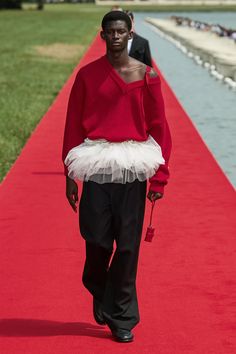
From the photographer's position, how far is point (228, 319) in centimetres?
652

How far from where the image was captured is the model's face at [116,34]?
18.5 ft

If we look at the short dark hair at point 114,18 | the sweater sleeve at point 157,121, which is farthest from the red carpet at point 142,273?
the short dark hair at point 114,18

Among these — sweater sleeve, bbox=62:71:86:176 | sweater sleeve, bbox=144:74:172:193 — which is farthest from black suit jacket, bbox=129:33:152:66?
sweater sleeve, bbox=62:71:86:176

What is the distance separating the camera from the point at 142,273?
768cm

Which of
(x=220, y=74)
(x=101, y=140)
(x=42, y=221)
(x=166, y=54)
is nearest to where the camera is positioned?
(x=101, y=140)

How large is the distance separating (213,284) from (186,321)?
3.07ft

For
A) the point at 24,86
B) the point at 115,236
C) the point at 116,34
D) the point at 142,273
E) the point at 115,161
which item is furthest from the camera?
the point at 24,86

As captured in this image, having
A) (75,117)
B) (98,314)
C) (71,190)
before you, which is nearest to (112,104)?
(75,117)

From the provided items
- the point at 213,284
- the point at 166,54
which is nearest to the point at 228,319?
the point at 213,284

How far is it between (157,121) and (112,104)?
11.4 inches

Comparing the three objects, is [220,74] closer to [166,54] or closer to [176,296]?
[166,54]

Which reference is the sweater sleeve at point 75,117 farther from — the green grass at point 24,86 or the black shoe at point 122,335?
the green grass at point 24,86

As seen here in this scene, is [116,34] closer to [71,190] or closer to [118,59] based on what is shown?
[118,59]

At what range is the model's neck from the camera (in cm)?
573
